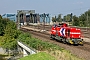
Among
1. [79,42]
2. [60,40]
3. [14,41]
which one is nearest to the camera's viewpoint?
[79,42]

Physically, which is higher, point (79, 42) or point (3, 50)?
point (79, 42)

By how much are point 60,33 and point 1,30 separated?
164 ft

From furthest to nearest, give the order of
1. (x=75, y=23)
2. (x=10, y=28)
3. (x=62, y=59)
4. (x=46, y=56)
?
(x=75, y=23)
(x=10, y=28)
(x=46, y=56)
(x=62, y=59)

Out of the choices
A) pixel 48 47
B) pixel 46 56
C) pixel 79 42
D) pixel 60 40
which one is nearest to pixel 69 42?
pixel 79 42

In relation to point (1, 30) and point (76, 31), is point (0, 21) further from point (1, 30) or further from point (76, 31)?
point (76, 31)

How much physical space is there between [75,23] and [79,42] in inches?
3159

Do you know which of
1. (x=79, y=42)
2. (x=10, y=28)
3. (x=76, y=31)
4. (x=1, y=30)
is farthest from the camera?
(x=1, y=30)

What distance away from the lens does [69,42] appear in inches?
1350

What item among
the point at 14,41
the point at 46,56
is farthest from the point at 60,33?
the point at 14,41

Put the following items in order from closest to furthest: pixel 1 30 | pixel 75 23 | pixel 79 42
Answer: pixel 79 42, pixel 1 30, pixel 75 23

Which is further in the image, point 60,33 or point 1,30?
point 1,30

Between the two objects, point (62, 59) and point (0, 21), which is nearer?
point (62, 59)

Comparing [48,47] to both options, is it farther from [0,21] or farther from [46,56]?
[0,21]

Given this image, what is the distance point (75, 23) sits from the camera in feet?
371
